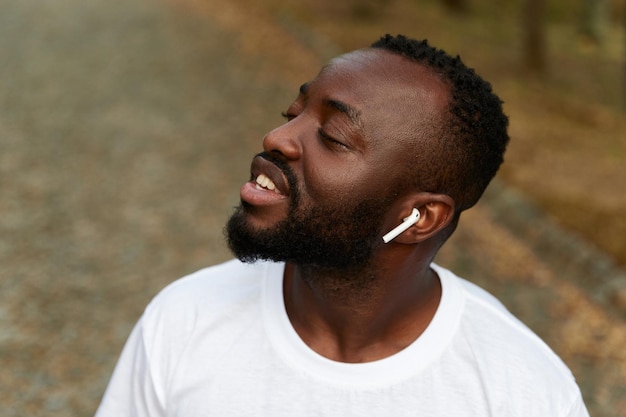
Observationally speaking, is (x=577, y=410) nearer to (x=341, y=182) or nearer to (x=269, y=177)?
(x=341, y=182)

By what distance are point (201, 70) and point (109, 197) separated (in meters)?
4.07

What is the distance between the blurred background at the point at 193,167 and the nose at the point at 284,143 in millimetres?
3349

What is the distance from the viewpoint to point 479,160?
2100mm

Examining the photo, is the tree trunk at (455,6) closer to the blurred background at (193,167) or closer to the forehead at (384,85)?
the blurred background at (193,167)

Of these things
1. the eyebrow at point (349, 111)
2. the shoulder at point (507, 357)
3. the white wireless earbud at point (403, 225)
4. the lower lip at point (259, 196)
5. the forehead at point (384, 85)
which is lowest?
the shoulder at point (507, 357)

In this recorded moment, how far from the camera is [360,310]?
208cm

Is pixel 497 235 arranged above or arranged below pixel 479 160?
below

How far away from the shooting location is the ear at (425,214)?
2.04 m

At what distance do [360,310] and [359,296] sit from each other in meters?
0.04

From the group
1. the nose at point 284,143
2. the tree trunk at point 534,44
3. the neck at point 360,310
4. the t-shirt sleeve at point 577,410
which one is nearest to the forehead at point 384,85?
the nose at point 284,143

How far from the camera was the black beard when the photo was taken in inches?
75.6

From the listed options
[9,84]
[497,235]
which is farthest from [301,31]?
[497,235]

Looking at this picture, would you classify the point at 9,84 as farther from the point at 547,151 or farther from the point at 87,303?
the point at 547,151

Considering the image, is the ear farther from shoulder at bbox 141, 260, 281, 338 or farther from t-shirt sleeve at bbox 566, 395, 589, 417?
t-shirt sleeve at bbox 566, 395, 589, 417
